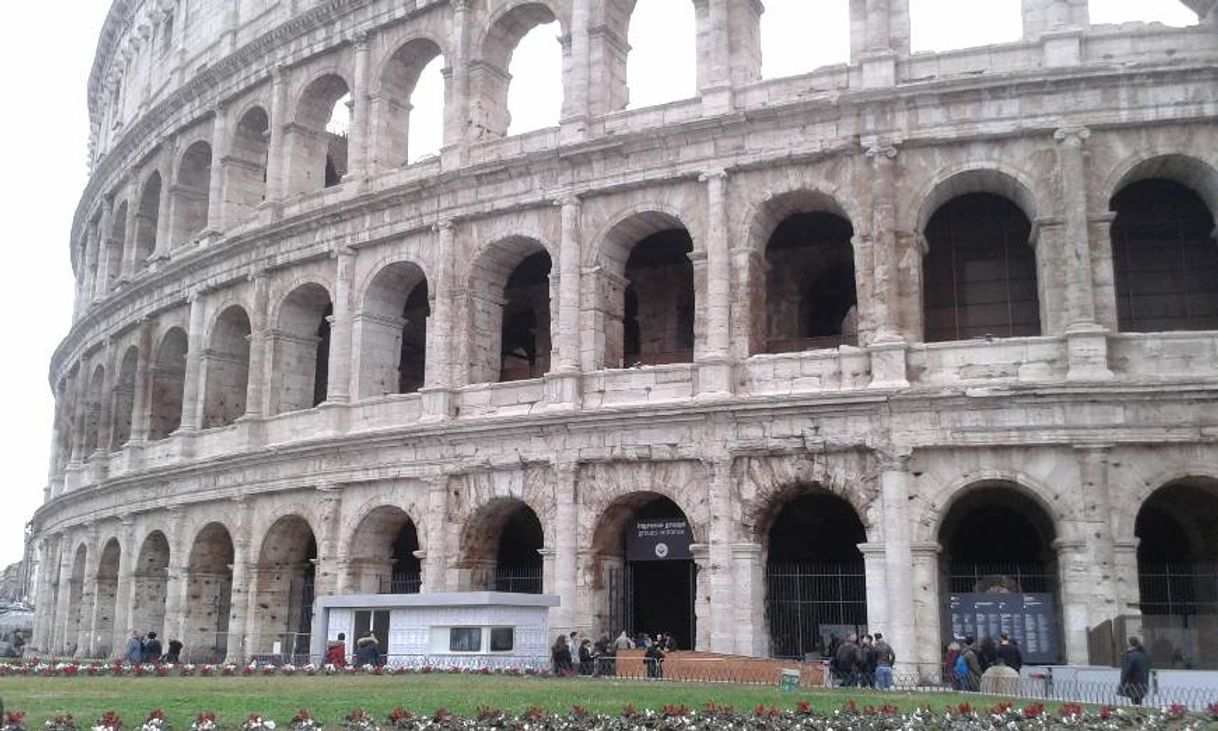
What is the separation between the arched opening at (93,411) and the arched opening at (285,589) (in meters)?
11.0

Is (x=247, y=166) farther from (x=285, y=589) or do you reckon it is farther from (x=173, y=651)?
(x=173, y=651)

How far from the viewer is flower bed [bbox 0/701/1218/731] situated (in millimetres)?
11211

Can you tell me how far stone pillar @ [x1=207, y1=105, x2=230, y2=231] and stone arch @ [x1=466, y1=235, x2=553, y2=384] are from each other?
7681mm

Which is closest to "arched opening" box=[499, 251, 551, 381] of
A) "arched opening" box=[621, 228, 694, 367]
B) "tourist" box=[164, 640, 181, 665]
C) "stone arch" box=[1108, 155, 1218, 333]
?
"arched opening" box=[621, 228, 694, 367]

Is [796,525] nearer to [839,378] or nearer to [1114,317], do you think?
[839,378]

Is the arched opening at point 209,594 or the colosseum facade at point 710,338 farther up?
the colosseum facade at point 710,338

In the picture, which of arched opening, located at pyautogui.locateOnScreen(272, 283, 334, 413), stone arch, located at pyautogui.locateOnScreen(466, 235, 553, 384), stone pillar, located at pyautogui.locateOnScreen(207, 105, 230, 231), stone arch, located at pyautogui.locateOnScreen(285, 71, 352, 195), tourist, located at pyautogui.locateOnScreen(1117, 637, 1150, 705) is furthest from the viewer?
stone pillar, located at pyautogui.locateOnScreen(207, 105, 230, 231)

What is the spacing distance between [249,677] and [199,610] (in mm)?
10235

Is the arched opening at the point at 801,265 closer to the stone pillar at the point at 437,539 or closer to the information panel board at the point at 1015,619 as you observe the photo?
the information panel board at the point at 1015,619

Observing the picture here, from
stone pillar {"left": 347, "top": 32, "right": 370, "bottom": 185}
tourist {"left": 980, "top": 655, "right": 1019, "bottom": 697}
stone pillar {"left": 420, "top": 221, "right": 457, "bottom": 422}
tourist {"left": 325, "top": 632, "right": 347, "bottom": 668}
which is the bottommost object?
tourist {"left": 980, "top": 655, "right": 1019, "bottom": 697}

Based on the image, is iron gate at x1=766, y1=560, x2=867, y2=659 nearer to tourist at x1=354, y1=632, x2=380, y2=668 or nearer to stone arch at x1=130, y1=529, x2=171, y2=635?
tourist at x1=354, y1=632, x2=380, y2=668

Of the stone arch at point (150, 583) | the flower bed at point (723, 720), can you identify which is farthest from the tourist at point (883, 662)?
the stone arch at point (150, 583)

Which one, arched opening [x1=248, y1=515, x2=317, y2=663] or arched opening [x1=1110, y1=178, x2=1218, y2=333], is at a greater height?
arched opening [x1=1110, y1=178, x2=1218, y2=333]

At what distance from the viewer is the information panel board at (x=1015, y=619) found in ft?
61.0
